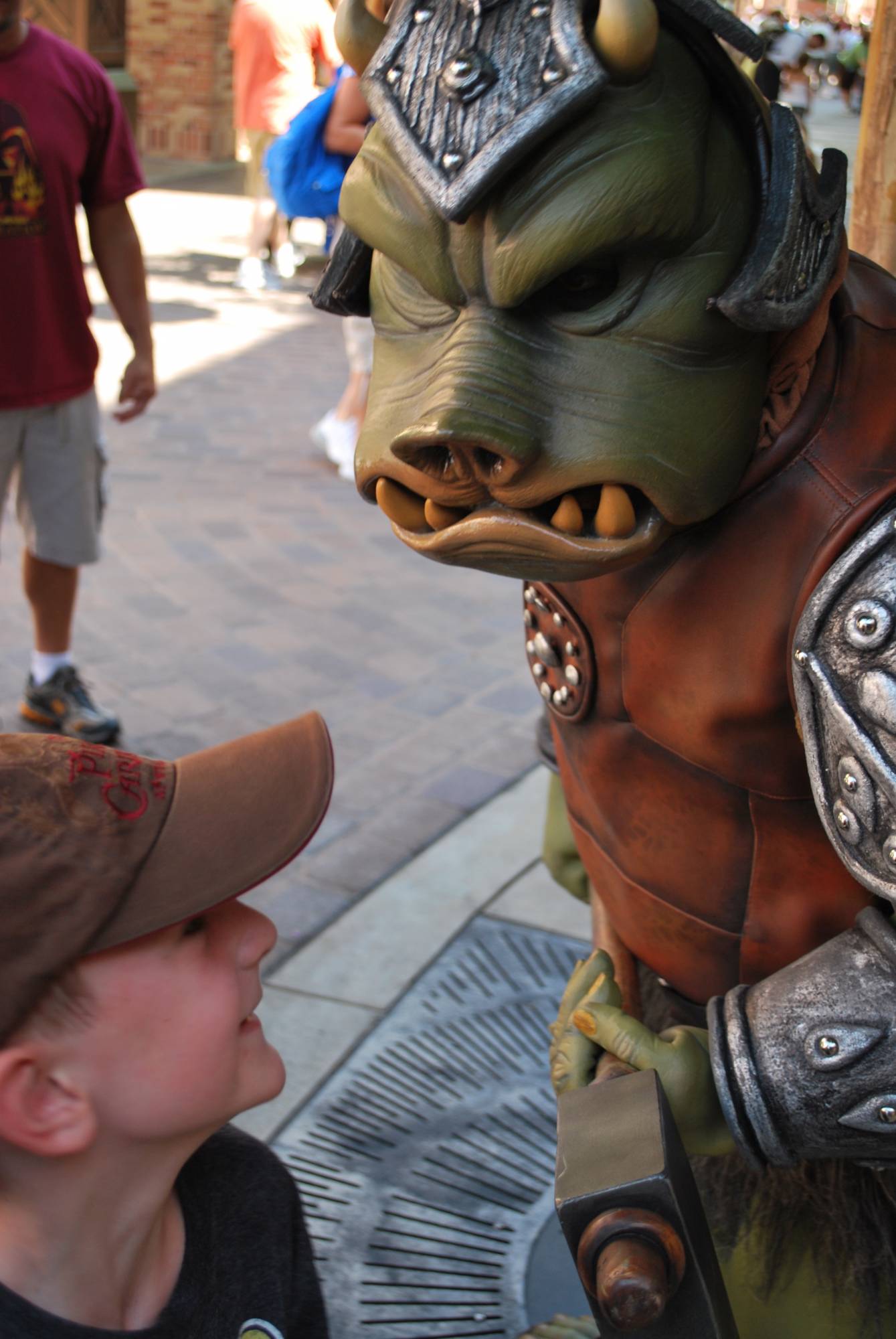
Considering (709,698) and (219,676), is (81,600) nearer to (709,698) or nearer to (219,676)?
(219,676)

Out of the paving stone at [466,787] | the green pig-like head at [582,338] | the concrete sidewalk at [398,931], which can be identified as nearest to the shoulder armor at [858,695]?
the green pig-like head at [582,338]

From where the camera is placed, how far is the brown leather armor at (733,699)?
53.2 inches

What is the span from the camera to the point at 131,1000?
1276mm

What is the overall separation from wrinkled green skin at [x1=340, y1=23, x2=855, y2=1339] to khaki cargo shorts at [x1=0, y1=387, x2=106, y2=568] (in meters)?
2.58

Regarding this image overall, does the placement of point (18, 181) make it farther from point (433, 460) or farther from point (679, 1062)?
point (679, 1062)

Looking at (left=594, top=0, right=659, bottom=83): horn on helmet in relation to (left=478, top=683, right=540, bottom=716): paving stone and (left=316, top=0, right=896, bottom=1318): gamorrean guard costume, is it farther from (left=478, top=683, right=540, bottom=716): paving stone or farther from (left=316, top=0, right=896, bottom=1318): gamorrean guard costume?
(left=478, top=683, right=540, bottom=716): paving stone

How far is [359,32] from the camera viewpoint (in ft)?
4.46

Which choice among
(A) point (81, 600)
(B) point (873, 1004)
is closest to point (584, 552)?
(B) point (873, 1004)

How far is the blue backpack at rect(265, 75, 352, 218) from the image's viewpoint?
5086 mm

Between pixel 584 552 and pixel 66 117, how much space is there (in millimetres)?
2820

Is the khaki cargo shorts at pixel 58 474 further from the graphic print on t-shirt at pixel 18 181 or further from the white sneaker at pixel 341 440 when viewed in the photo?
the white sneaker at pixel 341 440

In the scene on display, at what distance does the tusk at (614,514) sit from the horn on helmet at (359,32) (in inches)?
18.1

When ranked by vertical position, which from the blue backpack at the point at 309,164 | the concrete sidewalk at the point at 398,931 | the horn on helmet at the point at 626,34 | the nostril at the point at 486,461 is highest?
the horn on helmet at the point at 626,34

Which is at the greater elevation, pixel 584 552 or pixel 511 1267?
pixel 584 552
